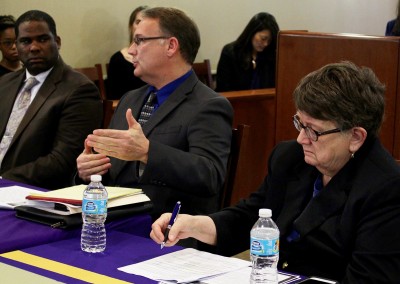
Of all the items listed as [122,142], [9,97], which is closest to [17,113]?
[9,97]

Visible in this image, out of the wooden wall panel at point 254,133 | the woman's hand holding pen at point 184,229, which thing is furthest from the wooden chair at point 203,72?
the woman's hand holding pen at point 184,229

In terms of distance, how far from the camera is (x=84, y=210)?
2.26 metres

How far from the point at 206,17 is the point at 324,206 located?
560 centimetres

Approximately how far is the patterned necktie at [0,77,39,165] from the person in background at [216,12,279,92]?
293 centimetres

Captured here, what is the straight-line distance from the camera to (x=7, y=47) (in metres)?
5.23

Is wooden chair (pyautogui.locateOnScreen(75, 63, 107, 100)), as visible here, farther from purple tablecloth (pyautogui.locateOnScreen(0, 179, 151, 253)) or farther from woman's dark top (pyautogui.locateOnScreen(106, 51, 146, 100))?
purple tablecloth (pyautogui.locateOnScreen(0, 179, 151, 253))

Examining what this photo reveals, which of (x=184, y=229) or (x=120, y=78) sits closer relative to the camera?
(x=184, y=229)

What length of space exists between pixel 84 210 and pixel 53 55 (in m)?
1.76

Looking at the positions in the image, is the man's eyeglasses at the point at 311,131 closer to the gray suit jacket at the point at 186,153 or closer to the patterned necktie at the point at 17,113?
the gray suit jacket at the point at 186,153

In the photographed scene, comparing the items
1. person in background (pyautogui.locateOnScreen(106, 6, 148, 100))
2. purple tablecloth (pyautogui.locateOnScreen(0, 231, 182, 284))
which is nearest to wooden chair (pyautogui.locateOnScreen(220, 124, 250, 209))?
purple tablecloth (pyautogui.locateOnScreen(0, 231, 182, 284))

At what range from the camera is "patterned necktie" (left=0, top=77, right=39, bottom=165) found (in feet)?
12.4

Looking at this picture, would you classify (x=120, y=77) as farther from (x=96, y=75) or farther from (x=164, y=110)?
(x=164, y=110)

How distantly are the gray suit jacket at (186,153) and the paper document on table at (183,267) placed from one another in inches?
28.4

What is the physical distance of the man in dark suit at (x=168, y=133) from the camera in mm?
2859
